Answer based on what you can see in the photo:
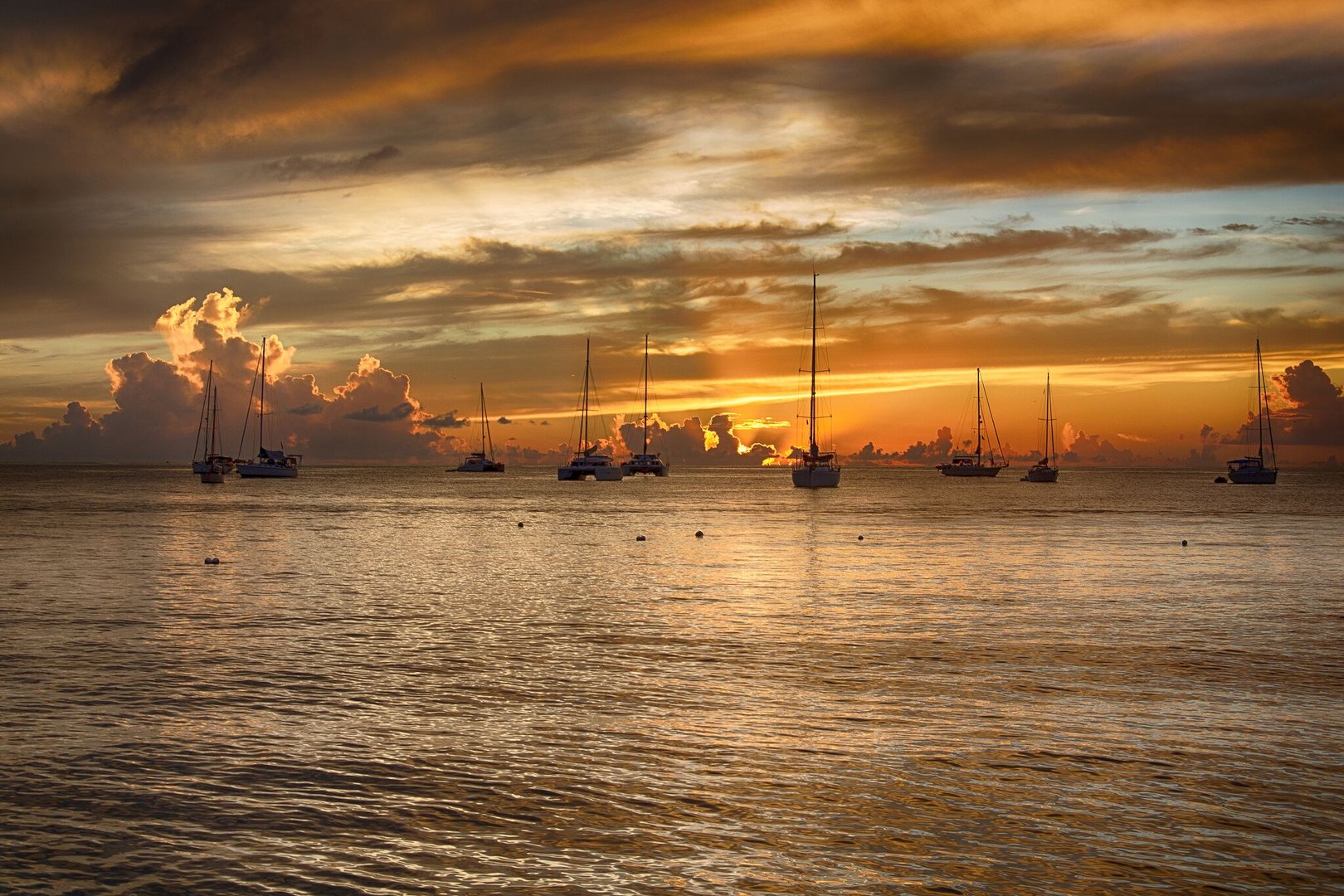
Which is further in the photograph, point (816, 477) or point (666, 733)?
point (816, 477)

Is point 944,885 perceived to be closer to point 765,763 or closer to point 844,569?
point 765,763

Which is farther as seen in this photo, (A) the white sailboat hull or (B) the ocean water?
(A) the white sailboat hull

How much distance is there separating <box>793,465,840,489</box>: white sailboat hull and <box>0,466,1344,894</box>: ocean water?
372 feet

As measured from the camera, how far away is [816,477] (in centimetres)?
16362

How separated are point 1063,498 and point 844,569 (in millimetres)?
124268

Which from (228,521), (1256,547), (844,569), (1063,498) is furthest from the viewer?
(1063,498)

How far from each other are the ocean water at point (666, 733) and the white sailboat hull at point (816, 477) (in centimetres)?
11336

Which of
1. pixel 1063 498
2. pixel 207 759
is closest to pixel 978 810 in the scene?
pixel 207 759

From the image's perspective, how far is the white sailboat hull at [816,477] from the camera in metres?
163

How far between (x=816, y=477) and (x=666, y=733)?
478 feet

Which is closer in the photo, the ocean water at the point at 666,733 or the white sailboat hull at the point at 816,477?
the ocean water at the point at 666,733

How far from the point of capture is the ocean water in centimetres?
1316

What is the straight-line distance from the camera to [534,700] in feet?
73.5

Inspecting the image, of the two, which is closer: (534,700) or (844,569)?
(534,700)
